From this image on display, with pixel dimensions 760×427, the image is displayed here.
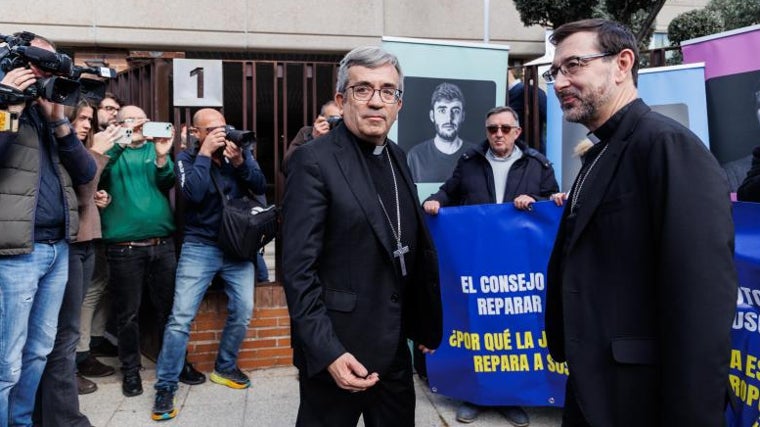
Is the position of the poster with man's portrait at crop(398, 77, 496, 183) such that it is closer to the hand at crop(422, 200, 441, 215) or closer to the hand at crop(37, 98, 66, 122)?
the hand at crop(422, 200, 441, 215)

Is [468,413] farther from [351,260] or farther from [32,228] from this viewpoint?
[32,228]

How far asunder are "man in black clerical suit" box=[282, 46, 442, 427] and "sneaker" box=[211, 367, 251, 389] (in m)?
2.29

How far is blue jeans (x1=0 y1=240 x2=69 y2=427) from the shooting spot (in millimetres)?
2805

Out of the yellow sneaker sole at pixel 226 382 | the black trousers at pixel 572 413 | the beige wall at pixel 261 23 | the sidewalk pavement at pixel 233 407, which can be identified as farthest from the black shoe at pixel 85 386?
the beige wall at pixel 261 23

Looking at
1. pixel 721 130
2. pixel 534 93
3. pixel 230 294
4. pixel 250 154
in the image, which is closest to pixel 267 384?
pixel 230 294

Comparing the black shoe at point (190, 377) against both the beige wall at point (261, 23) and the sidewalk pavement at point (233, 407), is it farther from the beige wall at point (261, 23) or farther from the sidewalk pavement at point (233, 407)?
the beige wall at point (261, 23)

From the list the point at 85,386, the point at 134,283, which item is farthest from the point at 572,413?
the point at 85,386

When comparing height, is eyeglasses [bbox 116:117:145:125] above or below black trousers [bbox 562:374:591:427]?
above

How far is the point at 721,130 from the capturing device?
467 cm

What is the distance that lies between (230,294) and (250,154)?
1018 millimetres

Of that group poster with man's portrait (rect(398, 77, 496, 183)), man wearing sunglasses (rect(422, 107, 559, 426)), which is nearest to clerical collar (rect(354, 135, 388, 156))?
man wearing sunglasses (rect(422, 107, 559, 426))

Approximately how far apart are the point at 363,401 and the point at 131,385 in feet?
8.60

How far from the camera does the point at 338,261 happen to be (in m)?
2.15

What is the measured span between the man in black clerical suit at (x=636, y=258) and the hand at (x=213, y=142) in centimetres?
257
